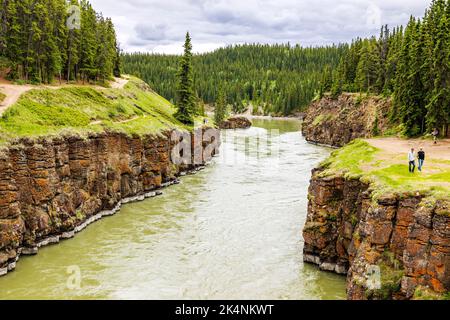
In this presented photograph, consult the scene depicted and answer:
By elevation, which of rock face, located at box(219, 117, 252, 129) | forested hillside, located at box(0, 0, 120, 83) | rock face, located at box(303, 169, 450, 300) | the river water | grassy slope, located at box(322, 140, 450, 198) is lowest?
the river water

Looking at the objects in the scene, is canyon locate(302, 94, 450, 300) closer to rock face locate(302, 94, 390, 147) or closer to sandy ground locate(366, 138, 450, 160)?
sandy ground locate(366, 138, 450, 160)

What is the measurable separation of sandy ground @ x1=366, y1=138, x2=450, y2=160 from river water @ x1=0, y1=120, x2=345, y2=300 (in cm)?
1112

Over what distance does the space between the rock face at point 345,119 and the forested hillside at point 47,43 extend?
51.7m

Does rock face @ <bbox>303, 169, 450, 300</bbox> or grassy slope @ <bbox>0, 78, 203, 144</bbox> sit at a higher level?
grassy slope @ <bbox>0, 78, 203, 144</bbox>

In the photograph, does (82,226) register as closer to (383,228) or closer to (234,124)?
(383,228)

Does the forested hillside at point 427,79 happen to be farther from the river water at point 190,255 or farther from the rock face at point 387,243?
the rock face at point 387,243

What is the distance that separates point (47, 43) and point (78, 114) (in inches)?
775

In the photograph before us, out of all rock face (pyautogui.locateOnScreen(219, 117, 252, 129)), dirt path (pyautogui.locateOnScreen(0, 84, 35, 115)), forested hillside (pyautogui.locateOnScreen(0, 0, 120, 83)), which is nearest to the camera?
dirt path (pyautogui.locateOnScreen(0, 84, 35, 115))

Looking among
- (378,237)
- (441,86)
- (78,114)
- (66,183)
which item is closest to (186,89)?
(78,114)

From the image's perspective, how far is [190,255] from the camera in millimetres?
33312

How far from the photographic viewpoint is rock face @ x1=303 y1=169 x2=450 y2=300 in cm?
2072

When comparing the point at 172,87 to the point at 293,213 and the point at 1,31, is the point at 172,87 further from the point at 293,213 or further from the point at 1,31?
the point at 293,213

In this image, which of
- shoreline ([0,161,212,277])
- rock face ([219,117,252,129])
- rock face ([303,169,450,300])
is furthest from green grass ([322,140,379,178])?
rock face ([219,117,252,129])
